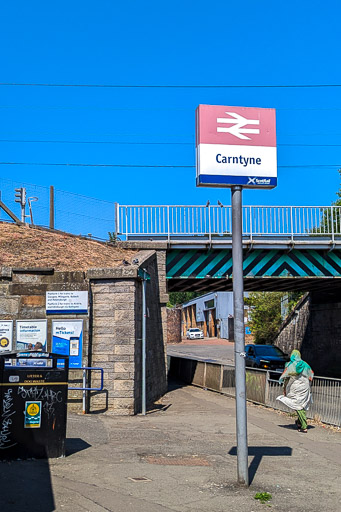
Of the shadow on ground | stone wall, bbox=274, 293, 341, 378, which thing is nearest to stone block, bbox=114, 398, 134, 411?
the shadow on ground

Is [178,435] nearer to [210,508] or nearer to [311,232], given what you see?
[210,508]

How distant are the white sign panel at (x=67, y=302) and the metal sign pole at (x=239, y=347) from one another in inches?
263

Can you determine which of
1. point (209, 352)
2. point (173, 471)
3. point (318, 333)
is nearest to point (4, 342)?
point (173, 471)

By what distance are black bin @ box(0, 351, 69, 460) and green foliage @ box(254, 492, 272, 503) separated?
2.93 metres

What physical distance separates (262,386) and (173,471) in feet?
28.5

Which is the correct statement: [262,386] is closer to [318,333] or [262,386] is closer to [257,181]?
[257,181]

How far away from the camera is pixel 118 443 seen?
9.84 meters

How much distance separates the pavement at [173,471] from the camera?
6484 millimetres

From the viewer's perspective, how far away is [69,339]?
1355cm

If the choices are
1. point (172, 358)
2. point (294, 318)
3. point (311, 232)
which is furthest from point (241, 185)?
point (294, 318)

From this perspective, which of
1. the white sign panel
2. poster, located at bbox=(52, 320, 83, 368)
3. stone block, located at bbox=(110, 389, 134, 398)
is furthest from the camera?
the white sign panel

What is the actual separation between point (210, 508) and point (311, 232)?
20444mm

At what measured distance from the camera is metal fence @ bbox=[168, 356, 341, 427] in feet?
41.8

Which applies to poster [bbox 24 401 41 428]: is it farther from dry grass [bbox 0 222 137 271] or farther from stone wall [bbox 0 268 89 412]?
dry grass [bbox 0 222 137 271]
